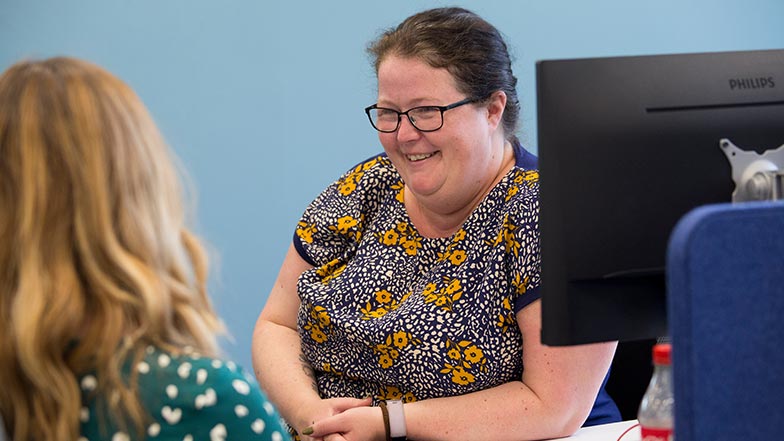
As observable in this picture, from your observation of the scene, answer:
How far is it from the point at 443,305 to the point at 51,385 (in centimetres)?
92

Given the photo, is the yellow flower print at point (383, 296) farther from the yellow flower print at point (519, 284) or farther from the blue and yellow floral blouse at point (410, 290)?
the yellow flower print at point (519, 284)

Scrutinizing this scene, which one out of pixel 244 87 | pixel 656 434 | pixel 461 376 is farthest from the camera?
pixel 244 87

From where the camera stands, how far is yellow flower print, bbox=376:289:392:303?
75.1 inches

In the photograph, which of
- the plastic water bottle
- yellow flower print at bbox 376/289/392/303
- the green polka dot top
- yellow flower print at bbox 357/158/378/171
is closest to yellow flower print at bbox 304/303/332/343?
yellow flower print at bbox 376/289/392/303

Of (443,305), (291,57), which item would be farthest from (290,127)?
(443,305)

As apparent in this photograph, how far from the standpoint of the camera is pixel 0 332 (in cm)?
101

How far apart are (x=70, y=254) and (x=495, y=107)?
1.10 metres

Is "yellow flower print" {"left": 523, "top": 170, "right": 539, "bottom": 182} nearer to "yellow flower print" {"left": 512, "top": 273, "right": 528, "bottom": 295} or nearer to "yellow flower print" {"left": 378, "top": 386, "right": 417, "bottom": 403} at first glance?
"yellow flower print" {"left": 512, "top": 273, "right": 528, "bottom": 295}

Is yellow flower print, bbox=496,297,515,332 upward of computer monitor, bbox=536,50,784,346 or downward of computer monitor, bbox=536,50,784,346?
downward

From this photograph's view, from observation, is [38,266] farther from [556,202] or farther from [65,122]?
[556,202]

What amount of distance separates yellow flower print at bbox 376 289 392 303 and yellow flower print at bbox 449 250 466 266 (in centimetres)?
14

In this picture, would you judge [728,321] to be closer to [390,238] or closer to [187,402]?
[187,402]

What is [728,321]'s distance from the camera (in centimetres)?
95

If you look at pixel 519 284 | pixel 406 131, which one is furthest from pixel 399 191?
pixel 519 284
